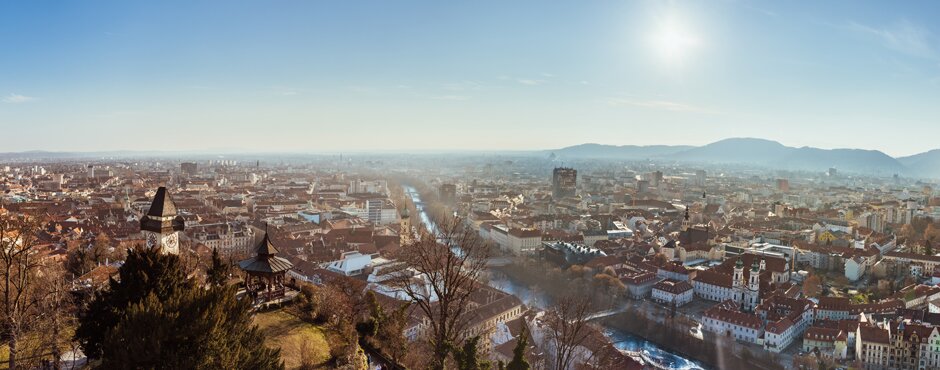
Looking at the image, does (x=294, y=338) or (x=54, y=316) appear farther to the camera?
(x=294, y=338)

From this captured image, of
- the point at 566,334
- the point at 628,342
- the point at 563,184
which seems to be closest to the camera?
the point at 566,334

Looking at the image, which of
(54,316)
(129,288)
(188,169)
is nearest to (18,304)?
(54,316)

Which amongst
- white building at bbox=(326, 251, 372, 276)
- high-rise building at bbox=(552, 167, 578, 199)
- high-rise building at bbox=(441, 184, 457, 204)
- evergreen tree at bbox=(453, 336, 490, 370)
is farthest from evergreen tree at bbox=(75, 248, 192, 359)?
high-rise building at bbox=(552, 167, 578, 199)

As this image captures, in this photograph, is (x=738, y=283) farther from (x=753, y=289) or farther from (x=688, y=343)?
(x=688, y=343)

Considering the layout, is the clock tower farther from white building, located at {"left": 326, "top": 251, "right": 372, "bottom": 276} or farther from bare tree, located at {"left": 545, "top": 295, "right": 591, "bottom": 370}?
white building, located at {"left": 326, "top": 251, "right": 372, "bottom": 276}

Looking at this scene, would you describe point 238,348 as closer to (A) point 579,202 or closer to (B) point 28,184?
(A) point 579,202

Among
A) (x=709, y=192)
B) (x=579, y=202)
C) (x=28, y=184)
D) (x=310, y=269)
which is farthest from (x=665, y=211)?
(x=28, y=184)
